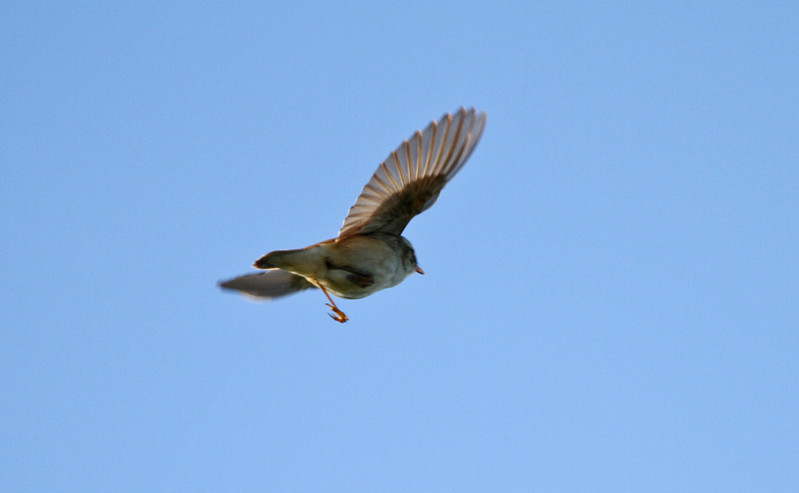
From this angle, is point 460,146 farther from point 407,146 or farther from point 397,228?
point 397,228

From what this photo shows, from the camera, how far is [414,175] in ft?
28.2

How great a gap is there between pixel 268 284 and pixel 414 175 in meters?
2.28

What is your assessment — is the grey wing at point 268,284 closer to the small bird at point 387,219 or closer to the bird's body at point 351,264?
the small bird at point 387,219

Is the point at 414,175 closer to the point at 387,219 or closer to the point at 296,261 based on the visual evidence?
the point at 387,219

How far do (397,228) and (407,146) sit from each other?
3.45 feet

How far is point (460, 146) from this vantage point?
837 centimetres

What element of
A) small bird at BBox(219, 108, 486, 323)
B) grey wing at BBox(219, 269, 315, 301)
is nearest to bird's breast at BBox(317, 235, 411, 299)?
small bird at BBox(219, 108, 486, 323)

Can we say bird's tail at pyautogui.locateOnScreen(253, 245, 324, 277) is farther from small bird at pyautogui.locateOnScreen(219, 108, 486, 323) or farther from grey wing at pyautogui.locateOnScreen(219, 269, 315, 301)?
grey wing at pyautogui.locateOnScreen(219, 269, 315, 301)

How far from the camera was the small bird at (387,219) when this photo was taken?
829 centimetres

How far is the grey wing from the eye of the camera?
9766 millimetres

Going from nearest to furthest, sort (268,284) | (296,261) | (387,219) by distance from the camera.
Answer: (296,261)
(387,219)
(268,284)

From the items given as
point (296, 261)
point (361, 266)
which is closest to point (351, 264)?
point (361, 266)

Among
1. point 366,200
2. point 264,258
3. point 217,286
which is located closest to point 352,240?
point 366,200

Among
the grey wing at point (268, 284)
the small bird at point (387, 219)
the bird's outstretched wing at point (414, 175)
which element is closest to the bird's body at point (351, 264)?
the small bird at point (387, 219)
